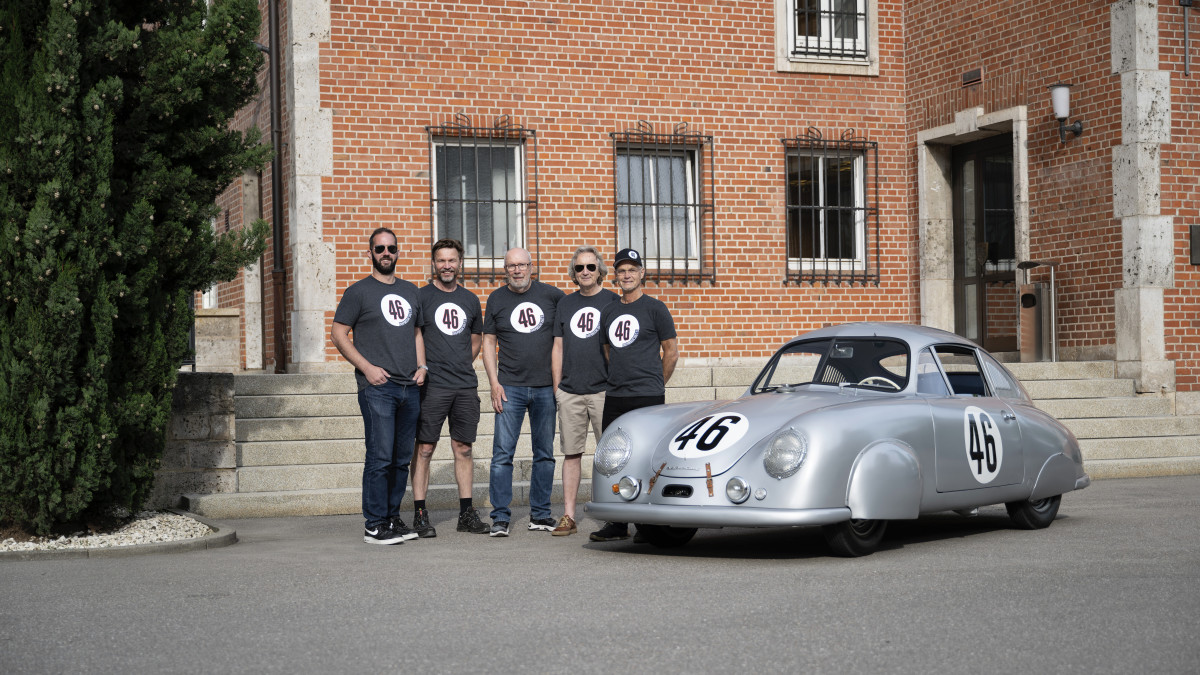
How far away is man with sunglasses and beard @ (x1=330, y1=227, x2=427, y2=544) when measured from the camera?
A: 8.26m

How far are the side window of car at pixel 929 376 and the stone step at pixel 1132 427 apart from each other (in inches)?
193

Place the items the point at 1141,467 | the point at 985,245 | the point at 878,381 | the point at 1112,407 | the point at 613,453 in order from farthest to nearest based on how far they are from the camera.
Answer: the point at 985,245 → the point at 1112,407 → the point at 1141,467 → the point at 878,381 → the point at 613,453

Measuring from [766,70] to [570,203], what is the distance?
2.98 meters

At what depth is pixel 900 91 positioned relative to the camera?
16.4m

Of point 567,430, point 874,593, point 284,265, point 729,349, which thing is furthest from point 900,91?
point 874,593

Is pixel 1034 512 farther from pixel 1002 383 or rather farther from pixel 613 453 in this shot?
pixel 613 453

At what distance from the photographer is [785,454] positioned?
22.7 ft

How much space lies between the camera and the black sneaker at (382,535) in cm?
822

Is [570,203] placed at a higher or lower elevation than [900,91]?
lower

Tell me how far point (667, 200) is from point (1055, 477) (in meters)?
7.73

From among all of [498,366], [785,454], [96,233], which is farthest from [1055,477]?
[96,233]

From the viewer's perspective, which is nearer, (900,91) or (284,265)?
(284,265)

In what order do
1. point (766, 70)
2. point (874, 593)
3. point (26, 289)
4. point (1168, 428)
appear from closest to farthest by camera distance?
point (874, 593)
point (26, 289)
point (1168, 428)
point (766, 70)

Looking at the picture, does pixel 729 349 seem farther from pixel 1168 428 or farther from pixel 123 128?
pixel 123 128
